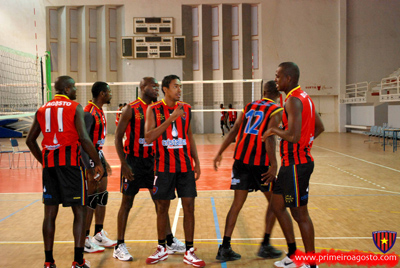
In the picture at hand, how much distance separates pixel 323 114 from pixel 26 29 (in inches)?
703

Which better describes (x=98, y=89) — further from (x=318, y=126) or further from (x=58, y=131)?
(x=318, y=126)

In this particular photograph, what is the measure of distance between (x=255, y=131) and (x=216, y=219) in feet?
6.36

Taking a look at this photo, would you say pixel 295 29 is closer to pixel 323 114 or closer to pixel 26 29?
pixel 323 114

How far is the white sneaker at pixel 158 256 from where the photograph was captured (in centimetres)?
379

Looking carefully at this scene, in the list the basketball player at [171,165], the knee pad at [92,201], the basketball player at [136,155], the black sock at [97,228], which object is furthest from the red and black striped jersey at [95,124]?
the black sock at [97,228]

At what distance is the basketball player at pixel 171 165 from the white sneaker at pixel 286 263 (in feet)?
2.35

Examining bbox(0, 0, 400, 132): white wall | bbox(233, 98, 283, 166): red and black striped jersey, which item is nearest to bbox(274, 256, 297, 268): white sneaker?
bbox(233, 98, 283, 166): red and black striped jersey

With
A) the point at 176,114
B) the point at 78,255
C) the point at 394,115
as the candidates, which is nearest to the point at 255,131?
the point at 176,114

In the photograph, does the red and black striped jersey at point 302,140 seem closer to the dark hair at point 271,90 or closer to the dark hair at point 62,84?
the dark hair at point 271,90

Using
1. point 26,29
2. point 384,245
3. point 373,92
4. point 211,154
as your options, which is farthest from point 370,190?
point 373,92

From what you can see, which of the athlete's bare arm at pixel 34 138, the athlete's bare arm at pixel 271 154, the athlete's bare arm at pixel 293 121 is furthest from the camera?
the athlete's bare arm at pixel 271 154

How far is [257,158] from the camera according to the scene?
396 centimetres

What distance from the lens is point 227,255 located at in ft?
12.7

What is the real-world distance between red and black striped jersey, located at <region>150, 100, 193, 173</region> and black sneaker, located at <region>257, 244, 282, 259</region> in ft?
3.77
